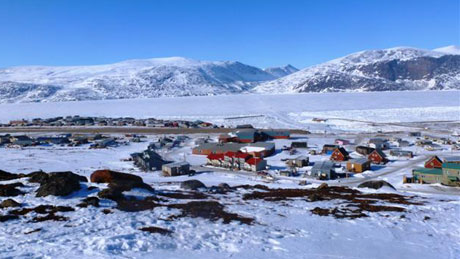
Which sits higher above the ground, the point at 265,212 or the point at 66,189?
the point at 66,189

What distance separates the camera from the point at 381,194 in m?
19.9

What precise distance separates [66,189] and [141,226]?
5.90 m

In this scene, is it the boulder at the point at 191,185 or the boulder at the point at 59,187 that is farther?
the boulder at the point at 191,185

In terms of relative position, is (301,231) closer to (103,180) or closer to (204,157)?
(103,180)

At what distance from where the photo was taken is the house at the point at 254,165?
3481cm

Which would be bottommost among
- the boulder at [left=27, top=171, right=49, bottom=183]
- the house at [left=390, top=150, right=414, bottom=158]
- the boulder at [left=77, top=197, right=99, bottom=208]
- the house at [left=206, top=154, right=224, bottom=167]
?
the house at [left=390, top=150, right=414, bottom=158]

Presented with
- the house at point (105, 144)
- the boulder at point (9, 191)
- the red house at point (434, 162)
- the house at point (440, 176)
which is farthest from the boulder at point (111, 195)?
the house at point (105, 144)

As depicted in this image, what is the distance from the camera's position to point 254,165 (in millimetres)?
34812

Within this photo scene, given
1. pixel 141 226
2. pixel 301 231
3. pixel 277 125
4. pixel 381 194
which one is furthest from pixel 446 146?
pixel 141 226

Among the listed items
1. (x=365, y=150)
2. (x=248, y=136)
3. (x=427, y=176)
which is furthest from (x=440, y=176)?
(x=248, y=136)

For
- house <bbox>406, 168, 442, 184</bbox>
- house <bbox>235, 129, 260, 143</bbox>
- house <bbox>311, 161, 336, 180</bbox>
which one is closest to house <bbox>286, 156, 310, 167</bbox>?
house <bbox>311, 161, 336, 180</bbox>

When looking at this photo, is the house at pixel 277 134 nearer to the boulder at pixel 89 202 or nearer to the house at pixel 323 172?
the house at pixel 323 172

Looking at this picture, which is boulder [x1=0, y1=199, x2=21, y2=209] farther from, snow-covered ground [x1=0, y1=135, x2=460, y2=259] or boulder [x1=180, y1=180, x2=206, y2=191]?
boulder [x1=180, y1=180, x2=206, y2=191]

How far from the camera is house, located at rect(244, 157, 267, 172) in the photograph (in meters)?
34.8
